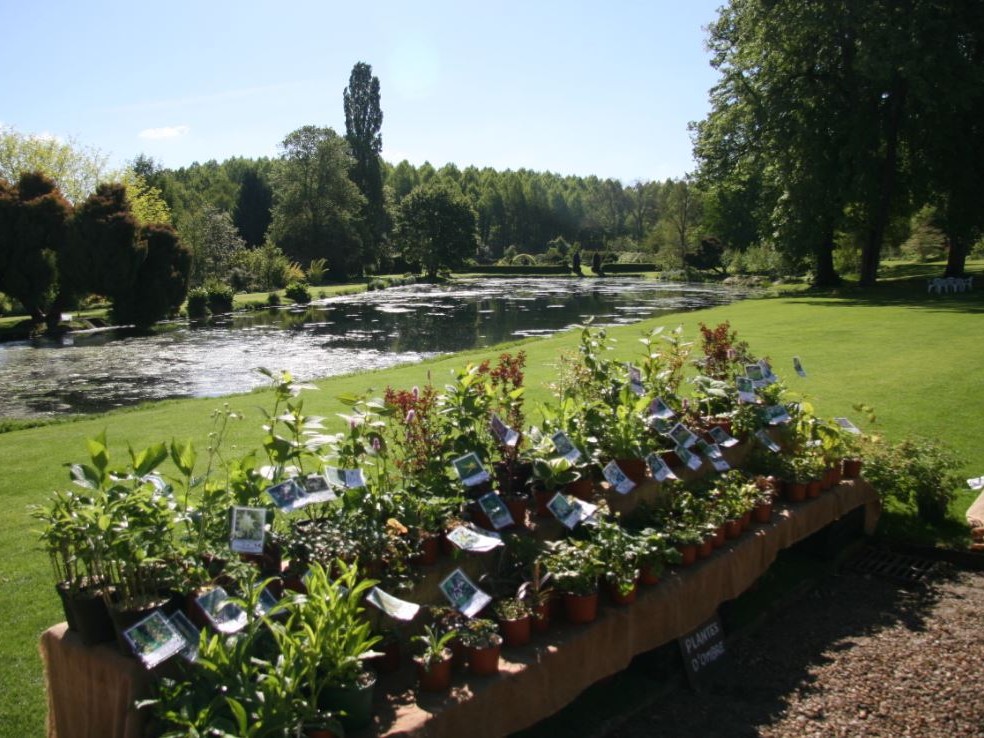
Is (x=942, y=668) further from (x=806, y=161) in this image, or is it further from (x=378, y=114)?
(x=378, y=114)

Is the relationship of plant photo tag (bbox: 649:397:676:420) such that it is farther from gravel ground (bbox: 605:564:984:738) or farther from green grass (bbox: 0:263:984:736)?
gravel ground (bbox: 605:564:984:738)

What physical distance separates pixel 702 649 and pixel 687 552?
1.93ft

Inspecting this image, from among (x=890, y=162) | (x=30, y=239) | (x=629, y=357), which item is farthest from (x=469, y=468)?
(x=30, y=239)

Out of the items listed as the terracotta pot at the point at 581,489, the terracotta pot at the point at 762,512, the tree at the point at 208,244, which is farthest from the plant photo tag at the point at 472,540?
the tree at the point at 208,244

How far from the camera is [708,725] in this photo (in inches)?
151

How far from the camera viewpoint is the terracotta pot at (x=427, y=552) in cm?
364

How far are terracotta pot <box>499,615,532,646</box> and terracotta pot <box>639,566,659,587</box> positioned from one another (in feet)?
2.93

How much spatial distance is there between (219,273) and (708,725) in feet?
154

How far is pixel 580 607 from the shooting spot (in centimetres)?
360

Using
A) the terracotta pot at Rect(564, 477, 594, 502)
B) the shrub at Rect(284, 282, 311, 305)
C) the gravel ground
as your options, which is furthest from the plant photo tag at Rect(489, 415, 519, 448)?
the shrub at Rect(284, 282, 311, 305)

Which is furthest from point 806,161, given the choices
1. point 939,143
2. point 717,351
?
point 717,351

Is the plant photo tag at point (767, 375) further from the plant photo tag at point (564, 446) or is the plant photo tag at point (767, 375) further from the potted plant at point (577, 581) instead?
the potted plant at point (577, 581)

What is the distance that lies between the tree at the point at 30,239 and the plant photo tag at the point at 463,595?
30.6 m

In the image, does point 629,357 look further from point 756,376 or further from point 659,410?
point 659,410
